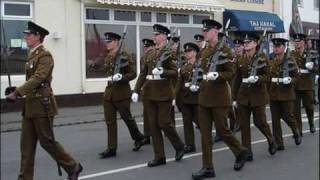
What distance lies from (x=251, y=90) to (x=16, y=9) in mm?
8755

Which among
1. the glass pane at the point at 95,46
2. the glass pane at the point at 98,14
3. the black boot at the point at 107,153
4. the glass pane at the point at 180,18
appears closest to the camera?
the black boot at the point at 107,153

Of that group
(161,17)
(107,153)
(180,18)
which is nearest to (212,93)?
(107,153)

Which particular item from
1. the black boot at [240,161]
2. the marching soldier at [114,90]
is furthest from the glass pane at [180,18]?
the black boot at [240,161]

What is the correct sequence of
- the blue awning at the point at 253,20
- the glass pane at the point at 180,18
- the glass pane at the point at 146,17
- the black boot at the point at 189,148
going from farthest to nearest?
1. the blue awning at the point at 253,20
2. the glass pane at the point at 180,18
3. the glass pane at the point at 146,17
4. the black boot at the point at 189,148

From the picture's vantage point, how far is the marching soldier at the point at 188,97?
9711 mm

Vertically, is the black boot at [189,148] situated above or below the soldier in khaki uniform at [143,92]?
below

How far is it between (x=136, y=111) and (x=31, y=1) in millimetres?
3953

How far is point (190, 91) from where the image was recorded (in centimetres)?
955

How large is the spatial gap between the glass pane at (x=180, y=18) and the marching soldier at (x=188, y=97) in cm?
1058

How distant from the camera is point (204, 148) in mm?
7590

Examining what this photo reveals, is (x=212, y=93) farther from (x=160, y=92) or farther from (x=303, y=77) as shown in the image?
(x=303, y=77)

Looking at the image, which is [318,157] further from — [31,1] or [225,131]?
[31,1]

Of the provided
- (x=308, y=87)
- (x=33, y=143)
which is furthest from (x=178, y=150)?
(x=308, y=87)

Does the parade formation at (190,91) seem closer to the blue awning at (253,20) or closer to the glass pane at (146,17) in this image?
the glass pane at (146,17)
